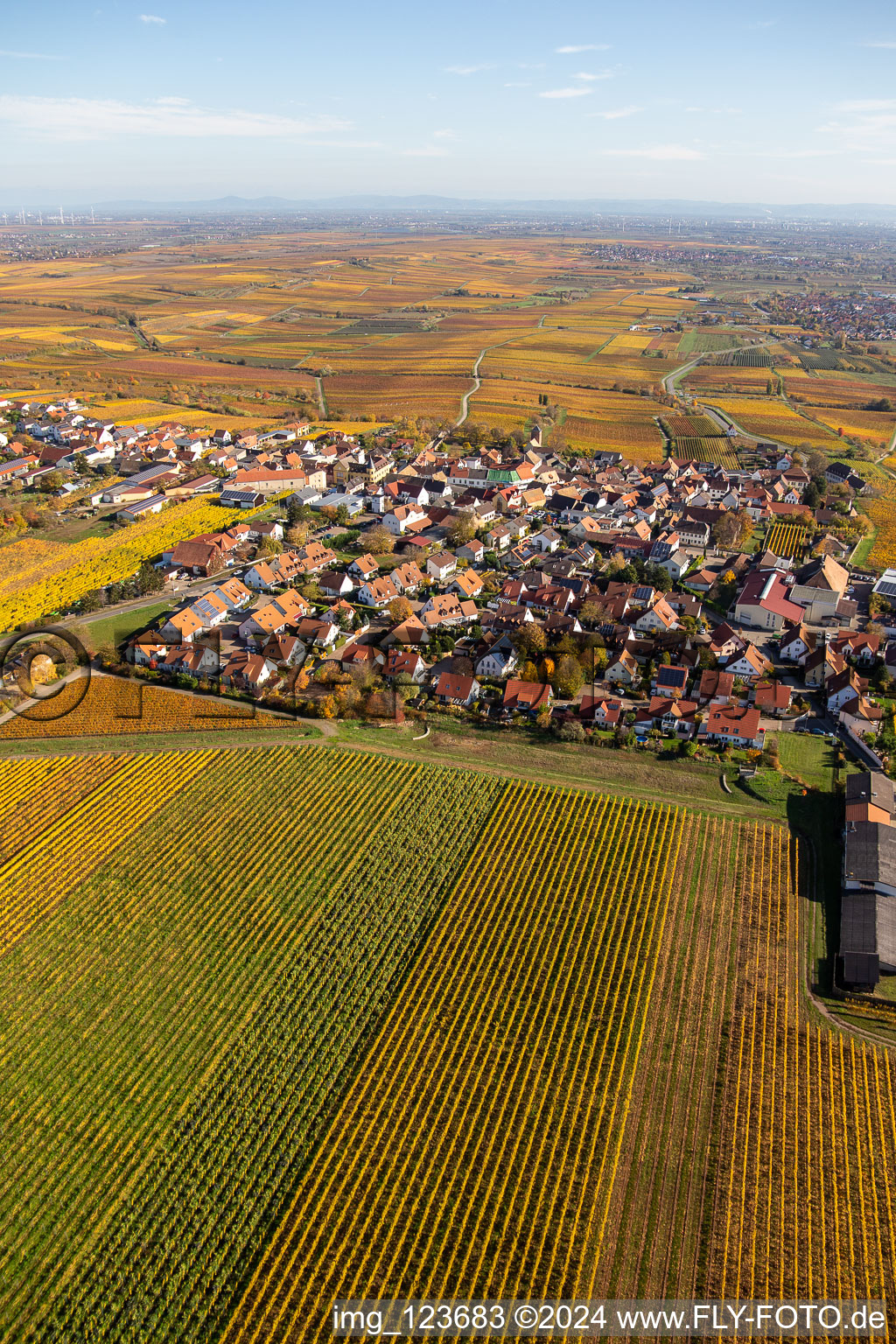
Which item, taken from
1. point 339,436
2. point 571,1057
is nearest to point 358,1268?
point 571,1057

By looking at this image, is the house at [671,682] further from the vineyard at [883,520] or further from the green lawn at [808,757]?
the vineyard at [883,520]

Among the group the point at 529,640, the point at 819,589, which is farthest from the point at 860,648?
the point at 529,640

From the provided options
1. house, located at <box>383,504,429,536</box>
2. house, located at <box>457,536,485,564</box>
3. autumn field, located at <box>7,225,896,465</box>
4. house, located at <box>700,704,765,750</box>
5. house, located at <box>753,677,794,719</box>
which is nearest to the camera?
house, located at <box>700,704,765,750</box>

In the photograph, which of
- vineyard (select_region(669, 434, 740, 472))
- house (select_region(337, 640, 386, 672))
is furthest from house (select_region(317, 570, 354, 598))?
vineyard (select_region(669, 434, 740, 472))

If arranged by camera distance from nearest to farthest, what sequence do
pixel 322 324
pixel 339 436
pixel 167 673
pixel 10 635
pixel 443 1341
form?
pixel 443 1341 → pixel 167 673 → pixel 10 635 → pixel 339 436 → pixel 322 324

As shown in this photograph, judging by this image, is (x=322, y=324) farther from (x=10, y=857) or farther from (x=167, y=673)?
(x=10, y=857)

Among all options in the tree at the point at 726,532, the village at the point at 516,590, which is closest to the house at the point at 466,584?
the village at the point at 516,590

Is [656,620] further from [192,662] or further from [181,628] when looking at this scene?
[181,628]

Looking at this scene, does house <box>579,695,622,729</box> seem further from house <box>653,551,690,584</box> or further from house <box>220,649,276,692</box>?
house <box>653,551,690,584</box>
